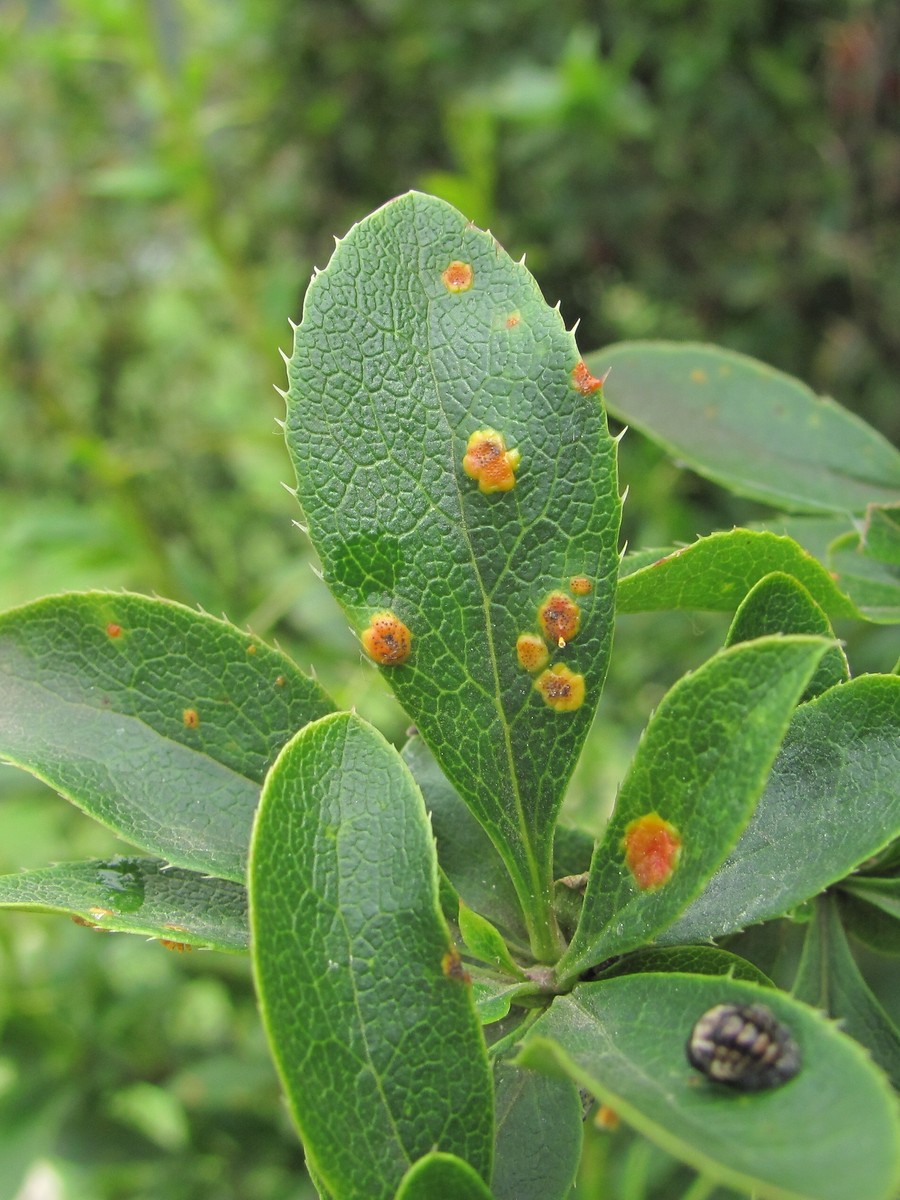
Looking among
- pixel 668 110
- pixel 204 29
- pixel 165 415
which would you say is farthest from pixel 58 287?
pixel 668 110

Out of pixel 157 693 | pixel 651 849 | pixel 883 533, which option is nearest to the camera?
pixel 651 849

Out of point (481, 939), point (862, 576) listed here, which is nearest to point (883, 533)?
point (862, 576)

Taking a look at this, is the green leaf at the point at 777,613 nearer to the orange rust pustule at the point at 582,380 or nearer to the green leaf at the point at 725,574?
the green leaf at the point at 725,574

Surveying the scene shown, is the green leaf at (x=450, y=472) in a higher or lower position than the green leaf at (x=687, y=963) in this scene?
higher

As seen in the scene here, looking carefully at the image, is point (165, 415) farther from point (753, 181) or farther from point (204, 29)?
point (753, 181)

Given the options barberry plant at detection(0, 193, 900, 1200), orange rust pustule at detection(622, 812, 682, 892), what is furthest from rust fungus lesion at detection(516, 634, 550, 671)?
orange rust pustule at detection(622, 812, 682, 892)

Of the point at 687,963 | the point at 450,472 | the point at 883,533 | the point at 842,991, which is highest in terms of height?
the point at 450,472

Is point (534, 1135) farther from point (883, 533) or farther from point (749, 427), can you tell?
point (749, 427)

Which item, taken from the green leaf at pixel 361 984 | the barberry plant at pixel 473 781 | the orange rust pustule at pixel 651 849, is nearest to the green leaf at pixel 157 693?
the barberry plant at pixel 473 781
